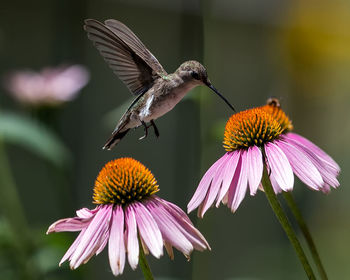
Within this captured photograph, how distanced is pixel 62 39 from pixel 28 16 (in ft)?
0.67

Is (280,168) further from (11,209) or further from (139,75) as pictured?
(11,209)

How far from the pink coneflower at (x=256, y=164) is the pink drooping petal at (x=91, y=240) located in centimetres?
11

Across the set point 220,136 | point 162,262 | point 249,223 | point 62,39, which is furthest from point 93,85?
point 220,136

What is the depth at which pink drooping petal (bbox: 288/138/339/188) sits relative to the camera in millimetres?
740

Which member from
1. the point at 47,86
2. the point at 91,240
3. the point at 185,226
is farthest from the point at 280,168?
the point at 47,86

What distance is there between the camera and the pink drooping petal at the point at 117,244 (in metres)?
0.62

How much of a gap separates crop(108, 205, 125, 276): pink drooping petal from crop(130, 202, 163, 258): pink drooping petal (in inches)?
0.9

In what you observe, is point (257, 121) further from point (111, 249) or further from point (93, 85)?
point (93, 85)

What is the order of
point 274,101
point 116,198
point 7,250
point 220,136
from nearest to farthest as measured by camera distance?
point 116,198, point 274,101, point 220,136, point 7,250

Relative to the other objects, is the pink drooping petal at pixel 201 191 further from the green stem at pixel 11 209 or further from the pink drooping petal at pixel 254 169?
the green stem at pixel 11 209

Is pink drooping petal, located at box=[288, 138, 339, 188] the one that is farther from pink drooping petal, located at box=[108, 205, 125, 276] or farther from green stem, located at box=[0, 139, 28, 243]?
green stem, located at box=[0, 139, 28, 243]

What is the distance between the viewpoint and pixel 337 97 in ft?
12.2

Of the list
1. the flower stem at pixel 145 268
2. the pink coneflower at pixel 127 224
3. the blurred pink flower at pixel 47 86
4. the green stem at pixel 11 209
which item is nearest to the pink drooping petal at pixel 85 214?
the pink coneflower at pixel 127 224

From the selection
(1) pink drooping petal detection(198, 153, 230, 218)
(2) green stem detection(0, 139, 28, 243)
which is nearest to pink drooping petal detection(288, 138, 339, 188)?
(1) pink drooping petal detection(198, 153, 230, 218)
